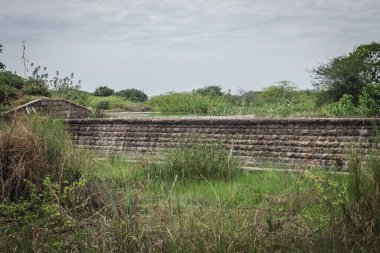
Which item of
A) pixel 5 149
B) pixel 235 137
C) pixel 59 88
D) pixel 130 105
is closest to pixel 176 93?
pixel 130 105

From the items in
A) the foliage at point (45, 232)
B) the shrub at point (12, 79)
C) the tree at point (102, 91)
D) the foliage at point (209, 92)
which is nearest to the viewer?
the foliage at point (45, 232)

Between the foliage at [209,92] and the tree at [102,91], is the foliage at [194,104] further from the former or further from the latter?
the tree at [102,91]

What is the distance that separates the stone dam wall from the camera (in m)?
13.2

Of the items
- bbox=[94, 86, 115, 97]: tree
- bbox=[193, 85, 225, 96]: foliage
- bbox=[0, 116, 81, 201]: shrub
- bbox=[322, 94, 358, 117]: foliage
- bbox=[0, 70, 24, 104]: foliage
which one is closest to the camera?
bbox=[0, 116, 81, 201]: shrub

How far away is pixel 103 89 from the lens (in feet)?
186

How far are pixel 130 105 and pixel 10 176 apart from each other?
35245 millimetres

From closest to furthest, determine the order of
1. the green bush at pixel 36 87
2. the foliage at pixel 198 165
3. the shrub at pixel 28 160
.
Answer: the shrub at pixel 28 160 → the foliage at pixel 198 165 → the green bush at pixel 36 87

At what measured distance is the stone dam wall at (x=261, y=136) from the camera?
13156mm

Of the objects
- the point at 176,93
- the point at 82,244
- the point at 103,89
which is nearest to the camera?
the point at 82,244

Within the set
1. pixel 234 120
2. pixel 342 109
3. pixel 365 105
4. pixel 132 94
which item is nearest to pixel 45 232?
pixel 234 120

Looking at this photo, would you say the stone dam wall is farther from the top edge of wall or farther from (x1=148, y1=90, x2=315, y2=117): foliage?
(x1=148, y1=90, x2=315, y2=117): foliage

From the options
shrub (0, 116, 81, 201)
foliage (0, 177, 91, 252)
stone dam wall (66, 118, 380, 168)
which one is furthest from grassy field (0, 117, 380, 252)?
stone dam wall (66, 118, 380, 168)

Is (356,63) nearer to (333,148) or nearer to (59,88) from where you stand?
(333,148)

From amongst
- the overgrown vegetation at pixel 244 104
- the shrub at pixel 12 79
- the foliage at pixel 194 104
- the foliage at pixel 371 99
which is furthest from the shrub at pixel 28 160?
the shrub at pixel 12 79
